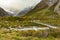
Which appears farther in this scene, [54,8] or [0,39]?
[54,8]

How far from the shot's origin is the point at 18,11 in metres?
195

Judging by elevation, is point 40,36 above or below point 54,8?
below

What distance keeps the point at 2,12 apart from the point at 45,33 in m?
145

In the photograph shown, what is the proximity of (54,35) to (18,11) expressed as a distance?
155237 mm

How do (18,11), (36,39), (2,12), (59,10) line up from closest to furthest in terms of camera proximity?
(36,39)
(59,10)
(2,12)
(18,11)

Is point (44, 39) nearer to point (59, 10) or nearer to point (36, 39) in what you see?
point (36, 39)

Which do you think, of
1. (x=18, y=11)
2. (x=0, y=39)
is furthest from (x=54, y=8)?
(x=0, y=39)

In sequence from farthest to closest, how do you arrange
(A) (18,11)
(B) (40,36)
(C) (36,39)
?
1. (A) (18,11)
2. (B) (40,36)
3. (C) (36,39)

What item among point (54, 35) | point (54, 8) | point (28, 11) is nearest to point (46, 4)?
point (28, 11)

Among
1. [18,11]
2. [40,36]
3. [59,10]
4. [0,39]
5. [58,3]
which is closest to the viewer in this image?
[0,39]

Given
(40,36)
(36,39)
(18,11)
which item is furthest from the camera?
(18,11)

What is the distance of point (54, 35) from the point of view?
40344 millimetres

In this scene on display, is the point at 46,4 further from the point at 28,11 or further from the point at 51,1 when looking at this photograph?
the point at 28,11

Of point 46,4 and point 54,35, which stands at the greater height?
point 46,4
